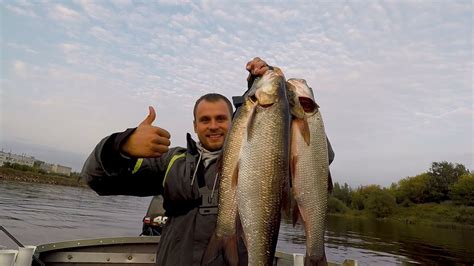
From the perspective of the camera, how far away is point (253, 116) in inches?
106

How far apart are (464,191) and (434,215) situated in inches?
464

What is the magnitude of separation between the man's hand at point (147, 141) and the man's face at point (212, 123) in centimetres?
103

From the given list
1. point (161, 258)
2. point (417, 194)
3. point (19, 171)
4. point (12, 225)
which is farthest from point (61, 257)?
point (19, 171)

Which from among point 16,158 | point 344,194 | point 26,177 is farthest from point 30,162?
point 344,194

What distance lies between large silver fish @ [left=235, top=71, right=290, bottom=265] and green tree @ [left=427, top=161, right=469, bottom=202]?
349ft

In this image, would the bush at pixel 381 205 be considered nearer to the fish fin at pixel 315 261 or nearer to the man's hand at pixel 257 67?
the fish fin at pixel 315 261

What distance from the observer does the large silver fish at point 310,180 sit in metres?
2.77

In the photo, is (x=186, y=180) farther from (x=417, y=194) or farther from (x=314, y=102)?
(x=417, y=194)

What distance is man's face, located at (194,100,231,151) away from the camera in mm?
3869

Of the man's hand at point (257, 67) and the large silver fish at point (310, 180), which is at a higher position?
the man's hand at point (257, 67)

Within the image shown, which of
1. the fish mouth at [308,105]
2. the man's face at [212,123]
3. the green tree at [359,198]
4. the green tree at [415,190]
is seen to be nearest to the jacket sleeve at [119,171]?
the man's face at [212,123]

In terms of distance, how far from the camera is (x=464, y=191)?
284ft

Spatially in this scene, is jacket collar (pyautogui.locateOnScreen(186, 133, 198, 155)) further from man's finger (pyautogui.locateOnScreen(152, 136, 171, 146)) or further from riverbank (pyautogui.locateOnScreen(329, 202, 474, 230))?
riverbank (pyautogui.locateOnScreen(329, 202, 474, 230))

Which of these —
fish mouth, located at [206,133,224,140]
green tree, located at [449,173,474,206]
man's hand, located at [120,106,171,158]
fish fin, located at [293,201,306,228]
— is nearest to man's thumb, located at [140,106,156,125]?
man's hand, located at [120,106,171,158]
